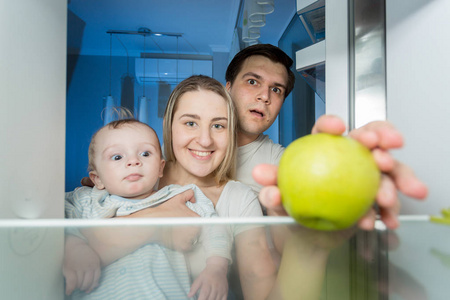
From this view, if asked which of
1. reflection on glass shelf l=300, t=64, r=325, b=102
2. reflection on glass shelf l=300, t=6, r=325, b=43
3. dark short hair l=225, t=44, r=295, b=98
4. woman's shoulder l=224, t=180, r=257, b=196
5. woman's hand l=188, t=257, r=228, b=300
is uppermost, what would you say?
reflection on glass shelf l=300, t=6, r=325, b=43

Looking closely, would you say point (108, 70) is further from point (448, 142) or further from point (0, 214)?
point (448, 142)

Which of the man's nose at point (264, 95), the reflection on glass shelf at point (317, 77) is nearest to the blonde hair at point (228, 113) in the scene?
the man's nose at point (264, 95)

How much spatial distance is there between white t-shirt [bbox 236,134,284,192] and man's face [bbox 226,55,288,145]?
4 cm

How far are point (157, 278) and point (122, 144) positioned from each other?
1.79ft

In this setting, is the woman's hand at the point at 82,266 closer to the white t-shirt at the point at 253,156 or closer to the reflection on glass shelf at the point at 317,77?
the white t-shirt at the point at 253,156

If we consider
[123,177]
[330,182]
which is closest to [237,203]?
[123,177]

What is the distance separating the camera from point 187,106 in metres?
0.90

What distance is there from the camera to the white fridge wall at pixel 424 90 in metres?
0.45

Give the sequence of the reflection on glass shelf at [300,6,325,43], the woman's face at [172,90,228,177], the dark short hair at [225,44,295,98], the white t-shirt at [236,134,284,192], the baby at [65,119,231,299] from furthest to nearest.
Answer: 1. the dark short hair at [225,44,295,98]
2. the white t-shirt at [236,134,284,192]
3. the reflection on glass shelf at [300,6,325,43]
4. the woman's face at [172,90,228,177]
5. the baby at [65,119,231,299]

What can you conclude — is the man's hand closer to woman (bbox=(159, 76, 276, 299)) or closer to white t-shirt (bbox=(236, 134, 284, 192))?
woman (bbox=(159, 76, 276, 299))

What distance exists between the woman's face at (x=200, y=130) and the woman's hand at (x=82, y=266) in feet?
1.82

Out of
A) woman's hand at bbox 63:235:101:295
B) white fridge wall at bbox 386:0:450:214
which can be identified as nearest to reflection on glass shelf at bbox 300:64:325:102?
white fridge wall at bbox 386:0:450:214

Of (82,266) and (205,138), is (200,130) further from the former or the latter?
(82,266)

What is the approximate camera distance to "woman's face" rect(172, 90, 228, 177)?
2.90 feet
